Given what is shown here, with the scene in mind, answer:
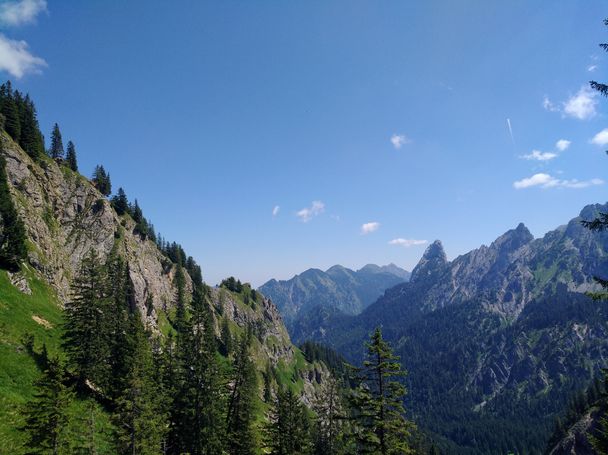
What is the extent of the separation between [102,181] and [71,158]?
12650 mm

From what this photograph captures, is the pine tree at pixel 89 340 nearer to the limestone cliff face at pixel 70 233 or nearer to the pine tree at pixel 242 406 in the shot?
the limestone cliff face at pixel 70 233

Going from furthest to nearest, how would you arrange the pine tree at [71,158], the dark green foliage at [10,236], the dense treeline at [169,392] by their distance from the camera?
1. the pine tree at [71,158]
2. the dark green foliage at [10,236]
3. the dense treeline at [169,392]

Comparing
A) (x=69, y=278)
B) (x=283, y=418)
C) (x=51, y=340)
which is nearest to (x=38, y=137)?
(x=69, y=278)

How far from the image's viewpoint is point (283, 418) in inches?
1783

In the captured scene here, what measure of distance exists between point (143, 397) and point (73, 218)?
86920 millimetres

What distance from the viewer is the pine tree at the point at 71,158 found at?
119 meters

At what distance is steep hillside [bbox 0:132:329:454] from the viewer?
39719mm

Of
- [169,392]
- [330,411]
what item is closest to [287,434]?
[330,411]

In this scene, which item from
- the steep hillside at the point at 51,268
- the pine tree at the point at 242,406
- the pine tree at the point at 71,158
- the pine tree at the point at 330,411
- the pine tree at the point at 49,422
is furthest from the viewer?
the pine tree at the point at 71,158

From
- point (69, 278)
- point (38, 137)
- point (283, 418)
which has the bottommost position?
point (283, 418)

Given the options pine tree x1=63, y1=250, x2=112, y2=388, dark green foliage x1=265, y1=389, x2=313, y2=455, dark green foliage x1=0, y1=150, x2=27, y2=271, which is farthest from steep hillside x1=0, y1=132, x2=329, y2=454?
dark green foliage x1=265, y1=389, x2=313, y2=455

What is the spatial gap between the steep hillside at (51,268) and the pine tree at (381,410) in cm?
2664

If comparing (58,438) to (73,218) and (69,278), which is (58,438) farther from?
(73,218)

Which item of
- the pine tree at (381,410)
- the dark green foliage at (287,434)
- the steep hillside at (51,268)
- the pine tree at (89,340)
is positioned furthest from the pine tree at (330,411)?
the pine tree at (89,340)
